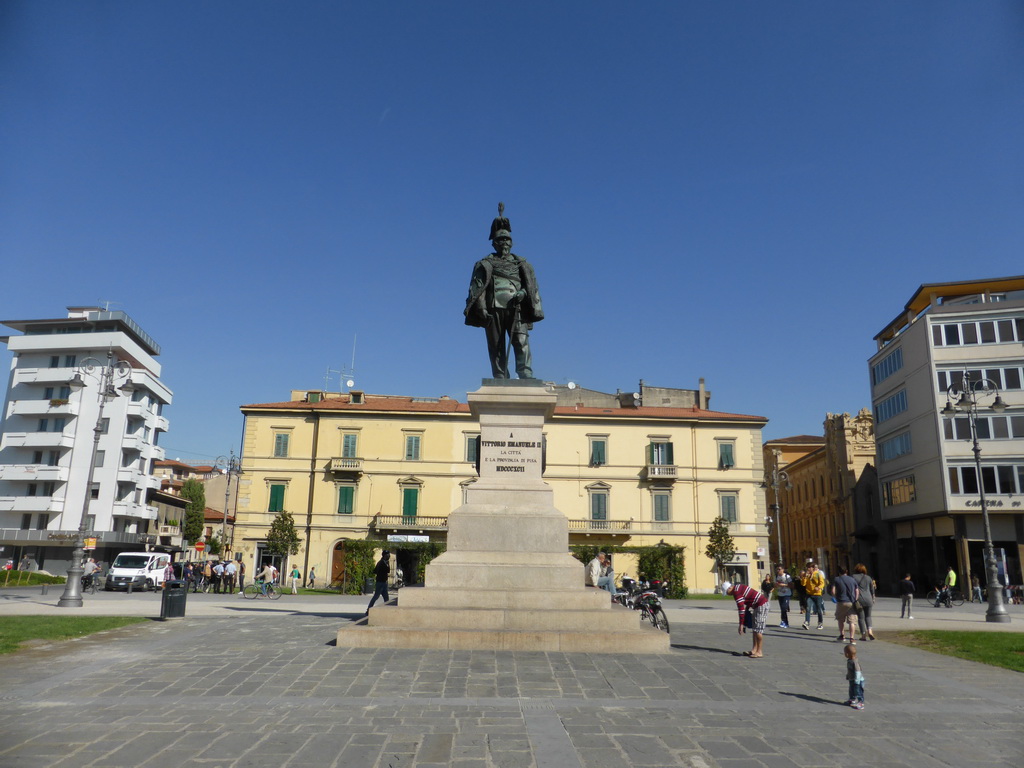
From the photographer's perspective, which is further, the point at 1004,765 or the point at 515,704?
the point at 515,704

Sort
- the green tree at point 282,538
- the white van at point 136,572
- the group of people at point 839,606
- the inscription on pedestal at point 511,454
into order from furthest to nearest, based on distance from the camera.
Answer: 1. the green tree at point 282,538
2. the white van at point 136,572
3. the inscription on pedestal at point 511,454
4. the group of people at point 839,606

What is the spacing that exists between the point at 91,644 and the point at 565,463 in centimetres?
3825

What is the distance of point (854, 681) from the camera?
23.3ft

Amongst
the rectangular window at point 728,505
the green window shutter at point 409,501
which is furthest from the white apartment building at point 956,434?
the green window shutter at point 409,501

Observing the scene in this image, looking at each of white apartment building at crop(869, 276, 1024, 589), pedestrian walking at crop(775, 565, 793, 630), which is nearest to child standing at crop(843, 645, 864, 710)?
pedestrian walking at crop(775, 565, 793, 630)

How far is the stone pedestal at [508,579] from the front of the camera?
32.7ft

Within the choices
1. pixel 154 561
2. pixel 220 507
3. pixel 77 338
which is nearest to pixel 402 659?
pixel 154 561

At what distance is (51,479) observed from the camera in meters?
50.0

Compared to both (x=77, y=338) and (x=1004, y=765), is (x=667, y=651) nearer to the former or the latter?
(x=1004, y=765)

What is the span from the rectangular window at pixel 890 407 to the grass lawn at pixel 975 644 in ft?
98.6

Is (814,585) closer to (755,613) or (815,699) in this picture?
(755,613)

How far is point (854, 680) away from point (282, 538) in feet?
126

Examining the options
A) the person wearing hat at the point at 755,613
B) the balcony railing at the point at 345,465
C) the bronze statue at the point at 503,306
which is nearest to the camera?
the person wearing hat at the point at 755,613

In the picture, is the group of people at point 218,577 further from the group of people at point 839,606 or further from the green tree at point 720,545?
the green tree at point 720,545
